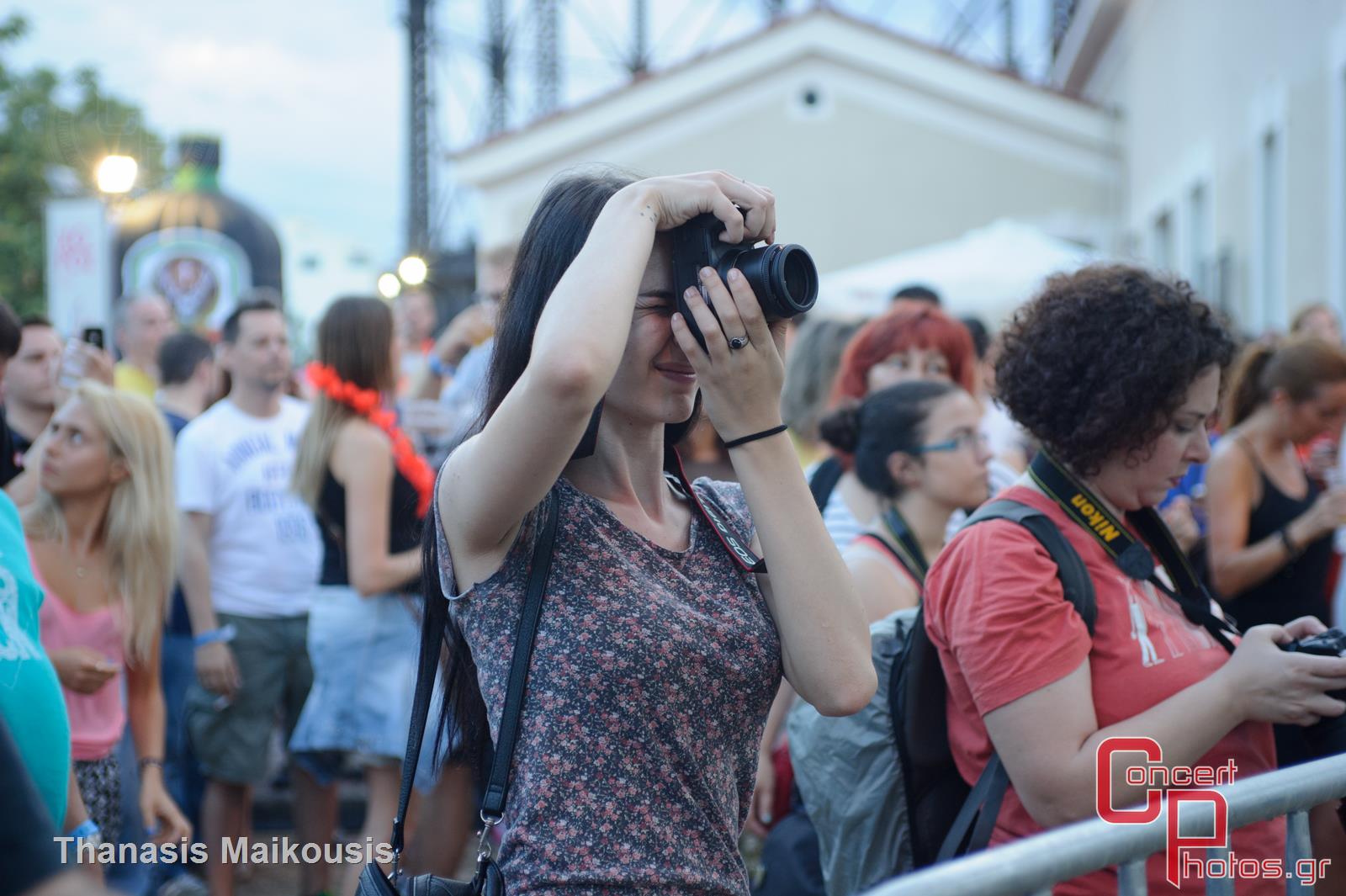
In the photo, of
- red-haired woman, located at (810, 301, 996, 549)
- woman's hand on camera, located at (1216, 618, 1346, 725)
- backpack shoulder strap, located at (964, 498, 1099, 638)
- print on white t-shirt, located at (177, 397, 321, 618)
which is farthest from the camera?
print on white t-shirt, located at (177, 397, 321, 618)

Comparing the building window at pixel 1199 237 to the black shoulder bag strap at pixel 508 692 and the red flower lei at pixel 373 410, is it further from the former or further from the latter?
the black shoulder bag strap at pixel 508 692

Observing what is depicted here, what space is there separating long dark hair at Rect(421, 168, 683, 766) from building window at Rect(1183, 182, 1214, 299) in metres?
12.3

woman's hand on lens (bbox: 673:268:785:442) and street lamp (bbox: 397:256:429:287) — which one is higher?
street lamp (bbox: 397:256:429:287)

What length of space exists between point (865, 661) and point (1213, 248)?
40.7 feet

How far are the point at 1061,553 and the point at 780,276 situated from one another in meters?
0.82

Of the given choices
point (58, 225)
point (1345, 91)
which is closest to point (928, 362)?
point (58, 225)

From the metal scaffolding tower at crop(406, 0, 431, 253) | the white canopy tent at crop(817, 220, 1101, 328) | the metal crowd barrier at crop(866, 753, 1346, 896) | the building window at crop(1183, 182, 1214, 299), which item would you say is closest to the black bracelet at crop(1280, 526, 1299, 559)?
the metal crowd barrier at crop(866, 753, 1346, 896)

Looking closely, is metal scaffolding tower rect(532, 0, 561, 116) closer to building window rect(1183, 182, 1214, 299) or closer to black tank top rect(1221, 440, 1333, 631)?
building window rect(1183, 182, 1214, 299)

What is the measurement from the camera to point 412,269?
295 inches

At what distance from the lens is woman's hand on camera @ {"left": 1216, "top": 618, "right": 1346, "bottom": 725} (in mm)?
1948

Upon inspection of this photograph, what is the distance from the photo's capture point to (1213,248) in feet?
41.9

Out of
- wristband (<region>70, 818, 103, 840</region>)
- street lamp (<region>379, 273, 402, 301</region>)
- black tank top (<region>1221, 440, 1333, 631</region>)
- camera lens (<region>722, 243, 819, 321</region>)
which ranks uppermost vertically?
street lamp (<region>379, 273, 402, 301</region>)

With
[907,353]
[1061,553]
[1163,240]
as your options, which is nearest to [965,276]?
[907,353]

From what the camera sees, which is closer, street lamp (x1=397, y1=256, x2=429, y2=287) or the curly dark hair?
the curly dark hair
